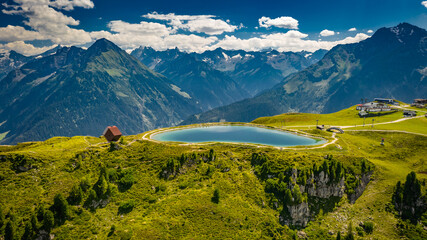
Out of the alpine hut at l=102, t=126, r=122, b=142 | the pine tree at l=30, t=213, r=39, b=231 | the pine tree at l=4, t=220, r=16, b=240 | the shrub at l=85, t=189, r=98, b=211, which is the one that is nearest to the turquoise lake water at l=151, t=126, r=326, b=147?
the alpine hut at l=102, t=126, r=122, b=142

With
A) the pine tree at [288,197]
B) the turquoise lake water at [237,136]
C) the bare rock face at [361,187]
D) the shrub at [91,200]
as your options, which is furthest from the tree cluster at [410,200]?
the shrub at [91,200]

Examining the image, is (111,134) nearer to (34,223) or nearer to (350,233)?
(34,223)

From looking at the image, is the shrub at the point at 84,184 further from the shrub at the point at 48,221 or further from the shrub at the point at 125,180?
the shrub at the point at 48,221

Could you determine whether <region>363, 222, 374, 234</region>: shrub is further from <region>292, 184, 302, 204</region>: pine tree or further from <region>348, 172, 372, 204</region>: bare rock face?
<region>292, 184, 302, 204</region>: pine tree

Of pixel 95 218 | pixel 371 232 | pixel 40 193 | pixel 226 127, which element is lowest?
pixel 371 232

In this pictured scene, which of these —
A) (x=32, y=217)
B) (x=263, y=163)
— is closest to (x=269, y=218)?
(x=263, y=163)

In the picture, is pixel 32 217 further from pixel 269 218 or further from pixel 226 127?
pixel 226 127

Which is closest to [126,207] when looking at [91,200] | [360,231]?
[91,200]
